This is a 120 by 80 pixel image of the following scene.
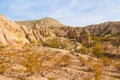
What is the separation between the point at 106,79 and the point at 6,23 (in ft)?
227

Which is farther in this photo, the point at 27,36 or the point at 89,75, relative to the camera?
the point at 27,36

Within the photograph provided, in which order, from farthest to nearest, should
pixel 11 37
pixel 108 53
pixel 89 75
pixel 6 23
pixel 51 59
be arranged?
1. pixel 6 23
2. pixel 11 37
3. pixel 108 53
4. pixel 51 59
5. pixel 89 75

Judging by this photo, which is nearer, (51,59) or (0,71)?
(0,71)

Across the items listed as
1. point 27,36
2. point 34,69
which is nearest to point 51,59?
point 34,69

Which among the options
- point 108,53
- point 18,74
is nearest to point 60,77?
point 18,74

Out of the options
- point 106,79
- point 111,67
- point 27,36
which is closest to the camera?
point 106,79

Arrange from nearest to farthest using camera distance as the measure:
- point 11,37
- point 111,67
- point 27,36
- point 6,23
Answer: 1. point 111,67
2. point 11,37
3. point 6,23
4. point 27,36

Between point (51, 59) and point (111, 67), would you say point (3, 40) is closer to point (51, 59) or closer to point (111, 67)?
point (51, 59)

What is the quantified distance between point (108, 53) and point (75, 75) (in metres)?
37.9

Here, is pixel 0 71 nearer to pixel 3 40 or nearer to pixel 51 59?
pixel 51 59

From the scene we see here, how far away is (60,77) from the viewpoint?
94.0 ft

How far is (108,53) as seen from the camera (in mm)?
66938

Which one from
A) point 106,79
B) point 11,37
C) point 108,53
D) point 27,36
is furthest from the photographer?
point 27,36

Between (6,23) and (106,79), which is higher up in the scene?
(6,23)
